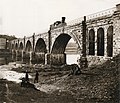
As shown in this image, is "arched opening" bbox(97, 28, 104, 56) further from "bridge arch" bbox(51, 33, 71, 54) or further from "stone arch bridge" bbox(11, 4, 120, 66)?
"bridge arch" bbox(51, 33, 71, 54)

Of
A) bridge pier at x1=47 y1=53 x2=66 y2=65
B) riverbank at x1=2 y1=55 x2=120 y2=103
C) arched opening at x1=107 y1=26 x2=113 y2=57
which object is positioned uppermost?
arched opening at x1=107 y1=26 x2=113 y2=57

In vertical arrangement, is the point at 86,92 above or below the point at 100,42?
below

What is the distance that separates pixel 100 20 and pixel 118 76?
11.4 meters

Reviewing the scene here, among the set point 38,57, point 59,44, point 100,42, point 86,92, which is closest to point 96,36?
point 100,42

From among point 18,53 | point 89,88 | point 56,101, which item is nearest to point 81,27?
point 89,88

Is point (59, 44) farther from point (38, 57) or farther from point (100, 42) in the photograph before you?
point (100, 42)

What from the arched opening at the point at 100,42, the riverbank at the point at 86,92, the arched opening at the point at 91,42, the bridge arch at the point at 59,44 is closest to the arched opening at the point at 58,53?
the bridge arch at the point at 59,44

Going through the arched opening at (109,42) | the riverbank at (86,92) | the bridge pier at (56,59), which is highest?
the arched opening at (109,42)

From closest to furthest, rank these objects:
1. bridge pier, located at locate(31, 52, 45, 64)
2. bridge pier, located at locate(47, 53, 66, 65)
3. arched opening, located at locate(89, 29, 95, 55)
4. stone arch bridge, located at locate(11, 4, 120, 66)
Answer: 1. stone arch bridge, located at locate(11, 4, 120, 66)
2. arched opening, located at locate(89, 29, 95, 55)
3. bridge pier, located at locate(47, 53, 66, 65)
4. bridge pier, located at locate(31, 52, 45, 64)

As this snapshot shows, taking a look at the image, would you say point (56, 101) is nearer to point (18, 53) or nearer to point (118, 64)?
point (118, 64)

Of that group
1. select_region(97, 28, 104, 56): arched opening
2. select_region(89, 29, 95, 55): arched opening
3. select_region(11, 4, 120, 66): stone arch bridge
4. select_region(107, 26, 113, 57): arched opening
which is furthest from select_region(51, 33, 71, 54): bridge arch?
select_region(107, 26, 113, 57): arched opening

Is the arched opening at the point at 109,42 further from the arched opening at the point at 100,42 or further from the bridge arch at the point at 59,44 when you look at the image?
the bridge arch at the point at 59,44

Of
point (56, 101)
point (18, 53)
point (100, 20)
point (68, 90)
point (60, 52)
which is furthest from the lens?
point (18, 53)

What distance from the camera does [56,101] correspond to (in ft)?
48.7
